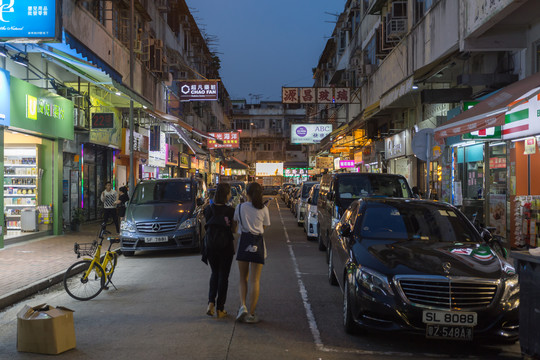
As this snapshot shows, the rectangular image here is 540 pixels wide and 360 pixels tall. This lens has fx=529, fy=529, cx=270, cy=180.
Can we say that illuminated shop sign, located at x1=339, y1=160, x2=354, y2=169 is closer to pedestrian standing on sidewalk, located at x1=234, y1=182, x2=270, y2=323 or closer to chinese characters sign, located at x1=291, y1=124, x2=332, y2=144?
chinese characters sign, located at x1=291, y1=124, x2=332, y2=144

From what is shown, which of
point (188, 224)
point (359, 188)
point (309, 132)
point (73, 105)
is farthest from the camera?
point (309, 132)

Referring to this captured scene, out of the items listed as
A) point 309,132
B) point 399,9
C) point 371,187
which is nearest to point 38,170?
point 371,187

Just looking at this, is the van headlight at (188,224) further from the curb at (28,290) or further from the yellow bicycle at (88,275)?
the yellow bicycle at (88,275)

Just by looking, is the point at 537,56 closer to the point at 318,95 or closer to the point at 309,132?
the point at 318,95

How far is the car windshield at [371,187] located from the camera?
1216cm

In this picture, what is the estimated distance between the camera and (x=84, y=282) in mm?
8211

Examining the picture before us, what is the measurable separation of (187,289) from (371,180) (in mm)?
5454

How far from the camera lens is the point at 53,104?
16266mm

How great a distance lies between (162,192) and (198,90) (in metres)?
16.5

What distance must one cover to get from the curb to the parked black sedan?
16.7 feet

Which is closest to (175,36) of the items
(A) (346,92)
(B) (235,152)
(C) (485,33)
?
(A) (346,92)

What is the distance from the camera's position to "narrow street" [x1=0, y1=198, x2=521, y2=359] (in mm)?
5543

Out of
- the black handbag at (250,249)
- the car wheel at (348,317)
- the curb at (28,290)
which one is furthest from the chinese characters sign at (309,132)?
the car wheel at (348,317)

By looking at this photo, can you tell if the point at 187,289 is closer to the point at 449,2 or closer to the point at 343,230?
the point at 343,230
